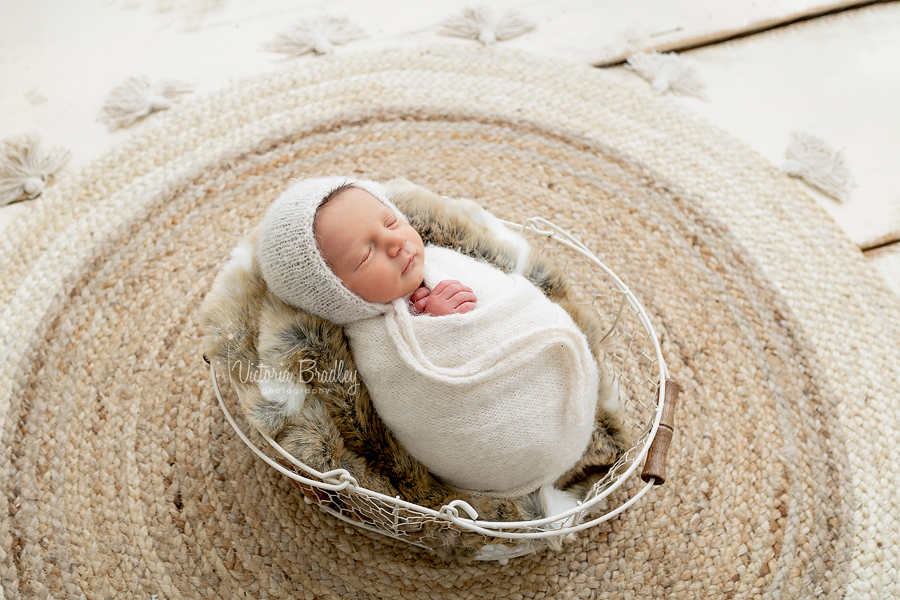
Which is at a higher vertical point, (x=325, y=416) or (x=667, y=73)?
(x=667, y=73)

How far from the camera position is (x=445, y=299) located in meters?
0.99

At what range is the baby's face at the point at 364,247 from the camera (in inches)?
36.8

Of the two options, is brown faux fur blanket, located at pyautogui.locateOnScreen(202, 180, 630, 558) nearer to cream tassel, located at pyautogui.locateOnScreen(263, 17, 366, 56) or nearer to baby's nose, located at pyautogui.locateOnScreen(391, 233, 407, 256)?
baby's nose, located at pyautogui.locateOnScreen(391, 233, 407, 256)

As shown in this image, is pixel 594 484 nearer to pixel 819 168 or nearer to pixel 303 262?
pixel 303 262

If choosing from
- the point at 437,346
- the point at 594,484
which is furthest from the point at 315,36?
the point at 594,484

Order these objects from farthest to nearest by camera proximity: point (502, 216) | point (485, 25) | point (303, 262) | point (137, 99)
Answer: point (485, 25), point (137, 99), point (502, 216), point (303, 262)

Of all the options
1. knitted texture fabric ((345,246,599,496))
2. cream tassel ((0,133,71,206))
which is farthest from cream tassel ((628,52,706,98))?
cream tassel ((0,133,71,206))

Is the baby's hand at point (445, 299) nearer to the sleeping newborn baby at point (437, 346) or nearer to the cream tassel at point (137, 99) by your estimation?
the sleeping newborn baby at point (437, 346)

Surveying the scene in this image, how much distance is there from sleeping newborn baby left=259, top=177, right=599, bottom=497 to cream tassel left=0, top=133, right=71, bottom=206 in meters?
0.74

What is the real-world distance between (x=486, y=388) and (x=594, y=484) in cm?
26

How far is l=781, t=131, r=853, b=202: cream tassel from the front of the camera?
1461 mm

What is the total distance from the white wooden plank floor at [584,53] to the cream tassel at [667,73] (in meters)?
0.04

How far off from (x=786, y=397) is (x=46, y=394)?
4.51 feet

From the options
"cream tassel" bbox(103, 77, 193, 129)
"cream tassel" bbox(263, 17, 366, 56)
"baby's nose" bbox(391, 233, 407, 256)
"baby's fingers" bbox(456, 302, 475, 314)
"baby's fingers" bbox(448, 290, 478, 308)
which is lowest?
"baby's fingers" bbox(456, 302, 475, 314)
